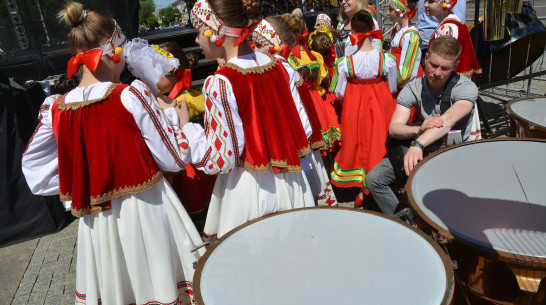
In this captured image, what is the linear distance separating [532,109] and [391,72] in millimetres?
1313

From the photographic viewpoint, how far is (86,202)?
66.8 inches

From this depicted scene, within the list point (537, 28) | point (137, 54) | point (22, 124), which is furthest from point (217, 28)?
point (537, 28)

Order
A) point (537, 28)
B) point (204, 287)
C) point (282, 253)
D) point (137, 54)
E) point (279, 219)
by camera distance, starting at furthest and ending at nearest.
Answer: point (537, 28) → point (137, 54) → point (279, 219) → point (282, 253) → point (204, 287)

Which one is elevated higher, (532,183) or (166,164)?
(166,164)

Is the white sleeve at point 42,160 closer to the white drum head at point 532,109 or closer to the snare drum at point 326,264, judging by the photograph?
the snare drum at point 326,264

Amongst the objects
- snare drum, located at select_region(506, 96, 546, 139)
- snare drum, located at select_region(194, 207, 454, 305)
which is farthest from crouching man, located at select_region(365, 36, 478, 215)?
snare drum, located at select_region(194, 207, 454, 305)

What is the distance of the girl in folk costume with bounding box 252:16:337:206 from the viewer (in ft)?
7.05

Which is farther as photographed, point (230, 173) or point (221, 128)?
point (230, 173)

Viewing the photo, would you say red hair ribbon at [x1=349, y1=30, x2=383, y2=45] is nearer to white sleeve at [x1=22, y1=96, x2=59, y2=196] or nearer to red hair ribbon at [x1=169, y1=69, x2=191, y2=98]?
red hair ribbon at [x1=169, y1=69, x2=191, y2=98]

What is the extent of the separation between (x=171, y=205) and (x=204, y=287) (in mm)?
731

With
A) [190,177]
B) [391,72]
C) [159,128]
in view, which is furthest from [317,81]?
[159,128]

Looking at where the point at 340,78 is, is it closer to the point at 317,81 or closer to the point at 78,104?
the point at 317,81

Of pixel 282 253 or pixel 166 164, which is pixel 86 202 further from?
pixel 282 253

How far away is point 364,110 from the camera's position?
3262 mm
